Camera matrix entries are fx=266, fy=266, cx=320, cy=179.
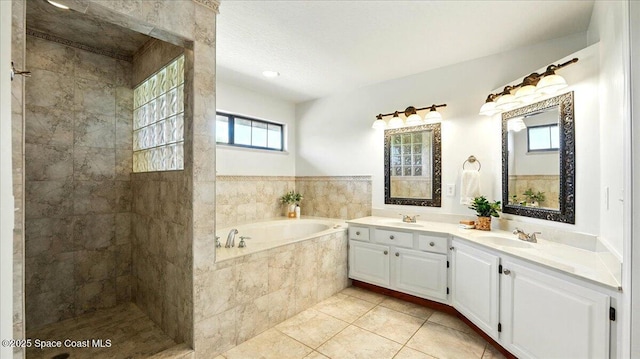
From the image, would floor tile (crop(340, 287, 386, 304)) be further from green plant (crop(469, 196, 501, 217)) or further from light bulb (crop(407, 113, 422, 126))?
light bulb (crop(407, 113, 422, 126))

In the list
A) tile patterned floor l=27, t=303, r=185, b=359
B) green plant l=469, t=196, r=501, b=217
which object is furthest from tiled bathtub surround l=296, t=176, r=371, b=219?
tile patterned floor l=27, t=303, r=185, b=359

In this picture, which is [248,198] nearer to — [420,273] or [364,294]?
[364,294]

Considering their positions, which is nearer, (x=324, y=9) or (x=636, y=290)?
(x=636, y=290)

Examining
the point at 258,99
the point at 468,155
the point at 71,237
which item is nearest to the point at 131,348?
the point at 71,237

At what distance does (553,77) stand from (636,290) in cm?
152

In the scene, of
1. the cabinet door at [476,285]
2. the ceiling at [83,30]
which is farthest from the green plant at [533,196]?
the ceiling at [83,30]

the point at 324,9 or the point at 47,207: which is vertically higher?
the point at 324,9

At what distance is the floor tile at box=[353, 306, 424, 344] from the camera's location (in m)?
2.21

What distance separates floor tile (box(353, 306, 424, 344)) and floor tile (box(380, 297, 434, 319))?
74mm

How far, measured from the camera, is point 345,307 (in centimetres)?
268

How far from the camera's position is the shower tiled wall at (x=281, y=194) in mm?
3494

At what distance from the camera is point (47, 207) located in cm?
226

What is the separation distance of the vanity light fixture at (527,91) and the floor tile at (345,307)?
2252mm

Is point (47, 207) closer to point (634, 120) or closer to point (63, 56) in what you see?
point (63, 56)
